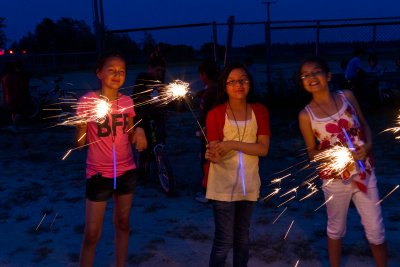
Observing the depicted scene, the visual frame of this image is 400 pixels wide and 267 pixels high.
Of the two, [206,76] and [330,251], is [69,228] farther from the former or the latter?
[330,251]

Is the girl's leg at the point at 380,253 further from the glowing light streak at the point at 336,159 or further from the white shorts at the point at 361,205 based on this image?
the glowing light streak at the point at 336,159

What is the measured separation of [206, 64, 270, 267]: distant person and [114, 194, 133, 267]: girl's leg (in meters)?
0.64

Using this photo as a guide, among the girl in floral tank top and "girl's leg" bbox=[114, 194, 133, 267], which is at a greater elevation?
the girl in floral tank top

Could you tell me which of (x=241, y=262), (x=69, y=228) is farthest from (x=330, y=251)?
(x=69, y=228)

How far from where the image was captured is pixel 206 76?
546 centimetres

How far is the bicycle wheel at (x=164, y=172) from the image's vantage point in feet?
20.7

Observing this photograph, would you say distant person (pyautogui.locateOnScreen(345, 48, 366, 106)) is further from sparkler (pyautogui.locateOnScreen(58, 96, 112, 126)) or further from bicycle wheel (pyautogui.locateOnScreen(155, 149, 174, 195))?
sparkler (pyautogui.locateOnScreen(58, 96, 112, 126))

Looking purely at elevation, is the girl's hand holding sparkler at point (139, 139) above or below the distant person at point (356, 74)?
below

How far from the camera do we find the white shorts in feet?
11.1

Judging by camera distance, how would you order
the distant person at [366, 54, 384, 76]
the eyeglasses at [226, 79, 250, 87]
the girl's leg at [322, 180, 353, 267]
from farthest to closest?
the distant person at [366, 54, 384, 76] → the eyeglasses at [226, 79, 250, 87] → the girl's leg at [322, 180, 353, 267]

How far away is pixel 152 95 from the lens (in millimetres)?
6422

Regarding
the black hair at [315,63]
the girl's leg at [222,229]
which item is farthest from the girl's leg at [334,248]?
the black hair at [315,63]

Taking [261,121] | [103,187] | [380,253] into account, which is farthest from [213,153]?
[380,253]

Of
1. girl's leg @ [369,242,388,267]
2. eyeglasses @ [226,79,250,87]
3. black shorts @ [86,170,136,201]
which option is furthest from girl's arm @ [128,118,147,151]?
girl's leg @ [369,242,388,267]
